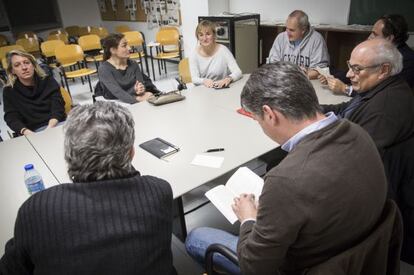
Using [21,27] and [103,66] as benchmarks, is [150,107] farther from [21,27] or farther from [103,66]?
[21,27]

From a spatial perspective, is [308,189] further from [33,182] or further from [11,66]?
[11,66]

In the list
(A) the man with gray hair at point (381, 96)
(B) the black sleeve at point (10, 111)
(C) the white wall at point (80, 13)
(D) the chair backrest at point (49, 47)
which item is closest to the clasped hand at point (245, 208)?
(A) the man with gray hair at point (381, 96)

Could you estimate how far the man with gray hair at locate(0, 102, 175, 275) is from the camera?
2.72ft

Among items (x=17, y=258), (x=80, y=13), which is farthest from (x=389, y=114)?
(x=80, y=13)

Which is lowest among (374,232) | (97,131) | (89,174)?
(374,232)

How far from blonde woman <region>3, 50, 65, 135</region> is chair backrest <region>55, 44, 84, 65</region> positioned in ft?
9.45

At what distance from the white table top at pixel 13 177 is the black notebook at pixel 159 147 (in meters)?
0.53

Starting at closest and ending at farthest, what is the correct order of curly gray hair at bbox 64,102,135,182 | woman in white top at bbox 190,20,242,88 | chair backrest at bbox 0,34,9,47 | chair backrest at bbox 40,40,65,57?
curly gray hair at bbox 64,102,135,182 < woman in white top at bbox 190,20,242,88 < chair backrest at bbox 40,40,65,57 < chair backrest at bbox 0,34,9,47

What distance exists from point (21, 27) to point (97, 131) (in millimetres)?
8660

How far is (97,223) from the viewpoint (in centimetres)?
84

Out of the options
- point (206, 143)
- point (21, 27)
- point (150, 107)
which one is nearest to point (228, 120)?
point (206, 143)

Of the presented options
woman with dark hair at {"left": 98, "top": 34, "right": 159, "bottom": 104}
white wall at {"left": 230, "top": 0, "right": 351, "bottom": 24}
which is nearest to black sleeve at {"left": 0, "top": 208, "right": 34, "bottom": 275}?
woman with dark hair at {"left": 98, "top": 34, "right": 159, "bottom": 104}

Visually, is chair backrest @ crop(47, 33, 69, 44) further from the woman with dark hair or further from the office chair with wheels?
the office chair with wheels

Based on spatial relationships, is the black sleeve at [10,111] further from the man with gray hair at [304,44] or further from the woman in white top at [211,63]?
the man with gray hair at [304,44]
